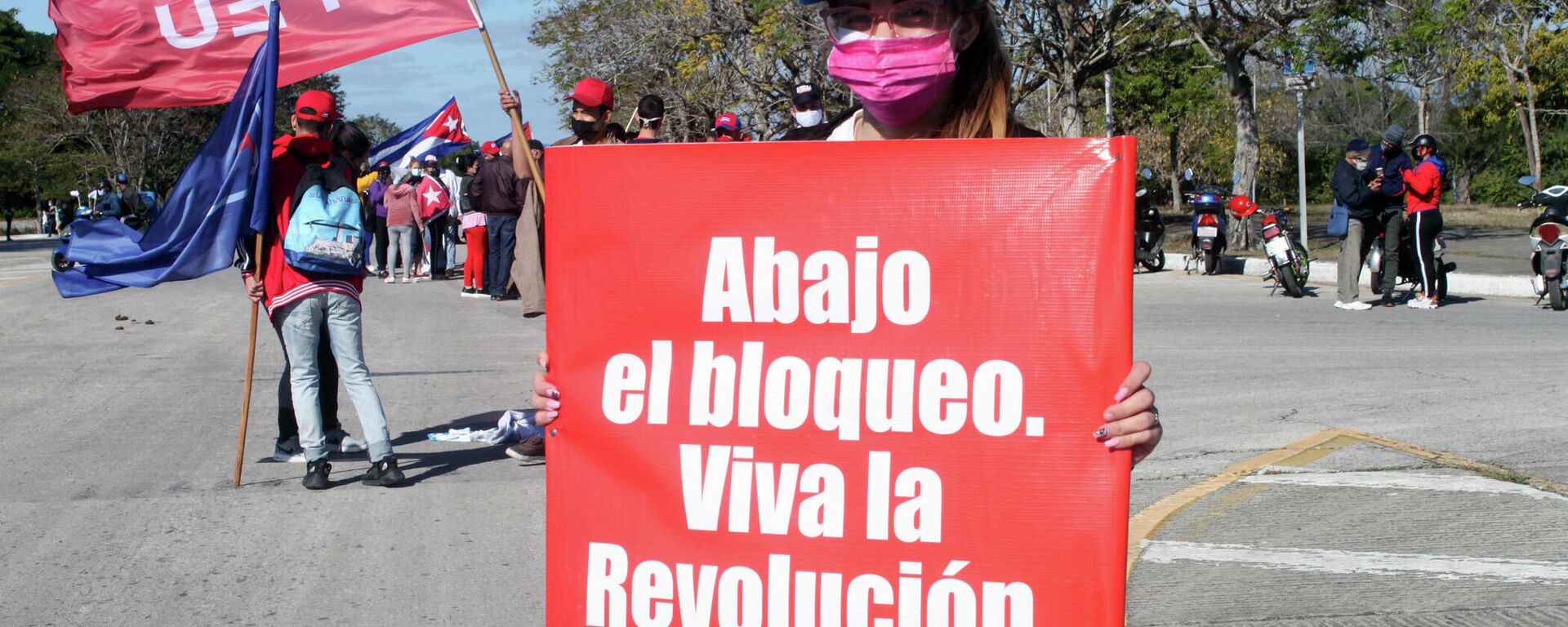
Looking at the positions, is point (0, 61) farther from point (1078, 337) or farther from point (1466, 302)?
point (1078, 337)

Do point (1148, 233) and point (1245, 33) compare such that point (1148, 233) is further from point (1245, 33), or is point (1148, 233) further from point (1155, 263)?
point (1245, 33)

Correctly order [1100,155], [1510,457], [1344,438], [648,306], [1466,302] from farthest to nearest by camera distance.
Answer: [1466,302]
[1344,438]
[1510,457]
[648,306]
[1100,155]

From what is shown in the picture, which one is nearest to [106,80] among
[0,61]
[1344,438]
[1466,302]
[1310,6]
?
[1344,438]

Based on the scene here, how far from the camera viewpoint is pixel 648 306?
8.63ft

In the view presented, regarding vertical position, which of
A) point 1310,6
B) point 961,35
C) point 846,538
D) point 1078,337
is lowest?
point 846,538

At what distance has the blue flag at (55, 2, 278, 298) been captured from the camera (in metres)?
5.81

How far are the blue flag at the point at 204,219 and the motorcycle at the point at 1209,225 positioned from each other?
54.7 ft

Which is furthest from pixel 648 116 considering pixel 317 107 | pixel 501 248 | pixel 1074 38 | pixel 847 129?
pixel 1074 38

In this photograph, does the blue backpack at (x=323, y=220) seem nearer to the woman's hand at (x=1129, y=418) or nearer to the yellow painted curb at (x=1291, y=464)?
the yellow painted curb at (x=1291, y=464)

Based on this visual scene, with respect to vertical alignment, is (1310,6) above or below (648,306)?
above

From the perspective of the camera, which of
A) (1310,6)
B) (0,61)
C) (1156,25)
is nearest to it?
(1310,6)

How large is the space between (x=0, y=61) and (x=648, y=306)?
80629 millimetres

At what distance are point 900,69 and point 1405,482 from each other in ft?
15.1

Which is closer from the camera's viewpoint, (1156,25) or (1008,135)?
(1008,135)
